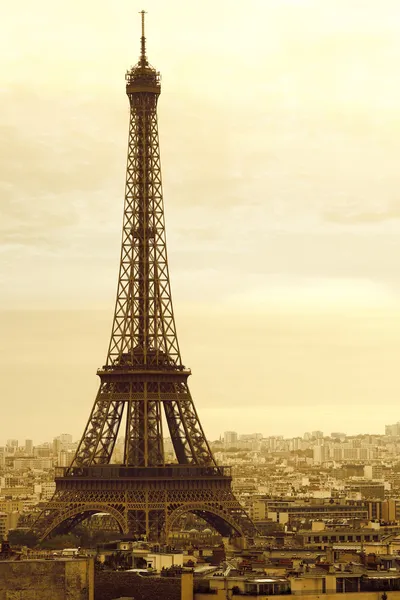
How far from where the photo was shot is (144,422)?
9975 cm

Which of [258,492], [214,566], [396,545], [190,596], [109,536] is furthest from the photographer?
[258,492]

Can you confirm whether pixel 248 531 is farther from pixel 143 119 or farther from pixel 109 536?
pixel 143 119

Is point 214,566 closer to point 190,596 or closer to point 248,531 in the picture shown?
point 190,596

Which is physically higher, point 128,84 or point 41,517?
point 128,84

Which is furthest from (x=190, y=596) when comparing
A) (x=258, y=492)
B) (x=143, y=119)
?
(x=258, y=492)

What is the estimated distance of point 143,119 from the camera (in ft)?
334

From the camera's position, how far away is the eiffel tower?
98562mm

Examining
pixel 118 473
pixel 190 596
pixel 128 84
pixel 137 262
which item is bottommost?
pixel 190 596

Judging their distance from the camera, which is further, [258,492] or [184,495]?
[258,492]

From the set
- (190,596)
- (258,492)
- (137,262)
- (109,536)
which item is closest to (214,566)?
(190,596)

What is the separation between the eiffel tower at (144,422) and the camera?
98.6 metres

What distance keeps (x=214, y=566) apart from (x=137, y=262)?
39.9 metres

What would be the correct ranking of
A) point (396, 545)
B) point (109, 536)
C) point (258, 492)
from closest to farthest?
point (396, 545), point (109, 536), point (258, 492)

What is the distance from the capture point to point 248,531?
3846 inches
